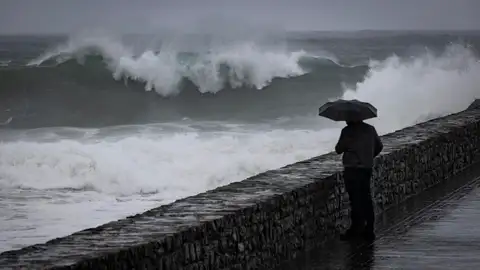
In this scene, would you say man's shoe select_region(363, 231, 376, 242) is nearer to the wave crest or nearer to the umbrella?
the umbrella

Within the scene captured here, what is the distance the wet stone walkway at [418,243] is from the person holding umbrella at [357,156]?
0.68ft

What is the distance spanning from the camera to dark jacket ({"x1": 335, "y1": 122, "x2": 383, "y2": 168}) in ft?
30.0

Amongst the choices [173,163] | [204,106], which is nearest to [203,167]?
[173,163]

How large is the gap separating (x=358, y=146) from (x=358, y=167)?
17 cm

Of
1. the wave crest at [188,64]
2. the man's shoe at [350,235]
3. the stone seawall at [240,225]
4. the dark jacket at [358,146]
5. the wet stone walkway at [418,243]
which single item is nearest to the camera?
the stone seawall at [240,225]

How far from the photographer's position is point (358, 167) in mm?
9164

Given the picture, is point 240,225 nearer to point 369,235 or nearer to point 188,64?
point 369,235

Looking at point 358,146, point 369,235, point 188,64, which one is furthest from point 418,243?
point 188,64

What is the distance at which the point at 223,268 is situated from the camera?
7.28 meters

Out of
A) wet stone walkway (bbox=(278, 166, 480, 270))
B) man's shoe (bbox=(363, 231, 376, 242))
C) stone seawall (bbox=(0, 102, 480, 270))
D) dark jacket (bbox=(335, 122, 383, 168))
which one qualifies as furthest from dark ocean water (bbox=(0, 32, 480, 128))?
dark jacket (bbox=(335, 122, 383, 168))

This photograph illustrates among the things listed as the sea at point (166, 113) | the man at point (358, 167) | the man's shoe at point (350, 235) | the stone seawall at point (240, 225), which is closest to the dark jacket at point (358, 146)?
the man at point (358, 167)

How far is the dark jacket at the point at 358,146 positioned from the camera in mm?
9148

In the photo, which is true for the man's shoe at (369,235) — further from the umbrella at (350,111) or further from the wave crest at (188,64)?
the wave crest at (188,64)

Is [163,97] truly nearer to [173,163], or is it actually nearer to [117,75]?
[117,75]
